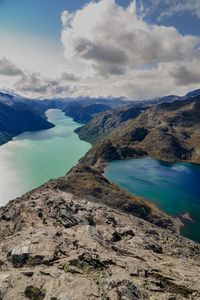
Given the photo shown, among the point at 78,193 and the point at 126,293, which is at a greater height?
the point at 126,293

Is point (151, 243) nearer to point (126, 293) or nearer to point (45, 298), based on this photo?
point (126, 293)

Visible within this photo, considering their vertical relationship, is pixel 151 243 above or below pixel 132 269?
below

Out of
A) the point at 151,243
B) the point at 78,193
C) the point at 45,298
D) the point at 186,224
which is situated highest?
the point at 45,298

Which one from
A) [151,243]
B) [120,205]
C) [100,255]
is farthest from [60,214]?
[120,205]

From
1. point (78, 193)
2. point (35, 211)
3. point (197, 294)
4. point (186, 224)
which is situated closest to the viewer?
point (197, 294)

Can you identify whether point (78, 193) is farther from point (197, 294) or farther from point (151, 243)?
point (197, 294)

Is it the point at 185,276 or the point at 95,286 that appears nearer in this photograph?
the point at 95,286

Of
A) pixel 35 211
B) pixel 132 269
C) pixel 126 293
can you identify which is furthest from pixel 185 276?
pixel 35 211

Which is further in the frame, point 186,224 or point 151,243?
point 186,224

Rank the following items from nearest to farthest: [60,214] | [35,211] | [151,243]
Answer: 1. [151,243]
2. [60,214]
3. [35,211]
